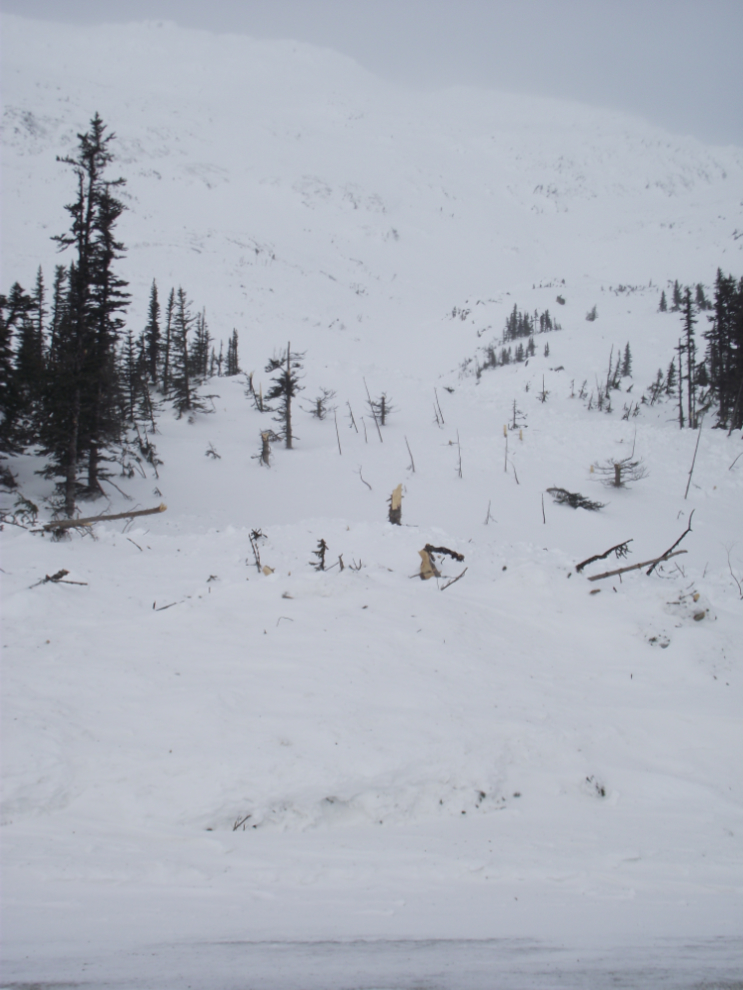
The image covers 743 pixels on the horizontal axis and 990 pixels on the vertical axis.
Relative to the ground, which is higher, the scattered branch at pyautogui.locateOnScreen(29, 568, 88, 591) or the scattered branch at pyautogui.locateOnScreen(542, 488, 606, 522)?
the scattered branch at pyautogui.locateOnScreen(29, 568, 88, 591)

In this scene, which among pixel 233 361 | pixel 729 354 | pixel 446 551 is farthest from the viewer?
pixel 233 361

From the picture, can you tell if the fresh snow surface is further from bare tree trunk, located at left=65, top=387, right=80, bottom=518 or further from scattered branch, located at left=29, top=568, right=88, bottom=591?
bare tree trunk, located at left=65, top=387, right=80, bottom=518

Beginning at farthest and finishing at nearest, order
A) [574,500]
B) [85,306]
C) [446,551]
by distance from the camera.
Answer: [574,500] → [85,306] → [446,551]

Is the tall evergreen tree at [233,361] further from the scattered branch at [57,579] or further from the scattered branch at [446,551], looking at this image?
the scattered branch at [57,579]

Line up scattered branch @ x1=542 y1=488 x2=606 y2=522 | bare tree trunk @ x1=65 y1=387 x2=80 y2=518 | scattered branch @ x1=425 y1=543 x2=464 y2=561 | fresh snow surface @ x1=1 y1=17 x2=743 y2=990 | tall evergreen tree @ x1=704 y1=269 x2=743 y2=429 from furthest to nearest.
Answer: tall evergreen tree @ x1=704 y1=269 x2=743 y2=429 → scattered branch @ x1=542 y1=488 x2=606 y2=522 → bare tree trunk @ x1=65 y1=387 x2=80 y2=518 → scattered branch @ x1=425 y1=543 x2=464 y2=561 → fresh snow surface @ x1=1 y1=17 x2=743 y2=990

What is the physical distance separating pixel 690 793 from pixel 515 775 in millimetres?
1639

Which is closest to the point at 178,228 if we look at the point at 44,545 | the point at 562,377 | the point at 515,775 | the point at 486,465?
the point at 562,377

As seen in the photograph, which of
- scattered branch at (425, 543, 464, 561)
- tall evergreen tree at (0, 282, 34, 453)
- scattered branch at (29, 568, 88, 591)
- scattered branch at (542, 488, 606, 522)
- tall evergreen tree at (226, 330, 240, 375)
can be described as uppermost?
tall evergreen tree at (226, 330, 240, 375)

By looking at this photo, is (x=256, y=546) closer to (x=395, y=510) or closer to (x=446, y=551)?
(x=446, y=551)

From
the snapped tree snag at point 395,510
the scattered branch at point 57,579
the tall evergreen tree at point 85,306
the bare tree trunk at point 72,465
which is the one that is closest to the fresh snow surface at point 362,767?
the scattered branch at point 57,579

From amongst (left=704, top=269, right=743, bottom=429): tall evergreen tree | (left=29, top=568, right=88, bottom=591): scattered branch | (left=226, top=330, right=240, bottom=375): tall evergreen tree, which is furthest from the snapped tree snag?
(left=226, top=330, right=240, bottom=375): tall evergreen tree

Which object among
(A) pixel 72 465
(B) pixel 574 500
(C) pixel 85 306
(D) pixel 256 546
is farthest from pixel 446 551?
(C) pixel 85 306

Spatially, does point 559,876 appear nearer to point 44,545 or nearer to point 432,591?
point 432,591

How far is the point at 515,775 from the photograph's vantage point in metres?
4.36
